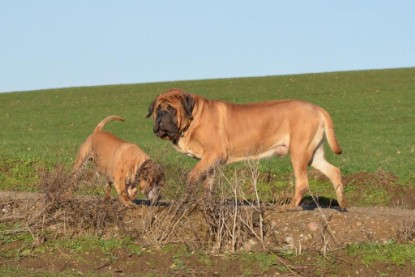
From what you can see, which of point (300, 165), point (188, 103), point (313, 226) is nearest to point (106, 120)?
point (188, 103)

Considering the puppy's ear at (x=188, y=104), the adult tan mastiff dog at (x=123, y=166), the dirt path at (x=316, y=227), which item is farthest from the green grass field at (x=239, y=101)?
the dirt path at (x=316, y=227)

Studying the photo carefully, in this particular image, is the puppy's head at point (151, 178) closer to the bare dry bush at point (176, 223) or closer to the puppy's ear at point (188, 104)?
the bare dry bush at point (176, 223)

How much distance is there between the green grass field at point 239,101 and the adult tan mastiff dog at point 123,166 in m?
0.33

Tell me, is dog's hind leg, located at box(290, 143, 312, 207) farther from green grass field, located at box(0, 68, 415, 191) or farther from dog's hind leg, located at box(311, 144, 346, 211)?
green grass field, located at box(0, 68, 415, 191)

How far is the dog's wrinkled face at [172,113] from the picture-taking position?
1195 cm

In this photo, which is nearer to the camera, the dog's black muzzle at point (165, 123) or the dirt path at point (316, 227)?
the dirt path at point (316, 227)

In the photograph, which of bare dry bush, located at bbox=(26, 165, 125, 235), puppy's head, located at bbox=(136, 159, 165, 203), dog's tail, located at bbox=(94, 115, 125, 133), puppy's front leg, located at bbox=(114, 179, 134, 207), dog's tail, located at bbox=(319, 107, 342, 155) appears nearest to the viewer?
bare dry bush, located at bbox=(26, 165, 125, 235)

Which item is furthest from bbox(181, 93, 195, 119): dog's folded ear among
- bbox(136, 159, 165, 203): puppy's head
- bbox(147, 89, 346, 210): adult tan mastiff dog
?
bbox(136, 159, 165, 203): puppy's head

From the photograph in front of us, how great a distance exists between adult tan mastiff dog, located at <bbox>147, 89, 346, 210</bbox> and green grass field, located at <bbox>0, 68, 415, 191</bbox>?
584mm

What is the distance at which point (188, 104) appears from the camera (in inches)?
476

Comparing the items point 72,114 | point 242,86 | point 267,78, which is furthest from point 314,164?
point 267,78

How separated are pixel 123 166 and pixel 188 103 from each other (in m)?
1.26

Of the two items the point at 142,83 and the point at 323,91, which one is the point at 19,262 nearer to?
the point at 323,91

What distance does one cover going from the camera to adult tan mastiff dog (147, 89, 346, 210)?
1208 cm
